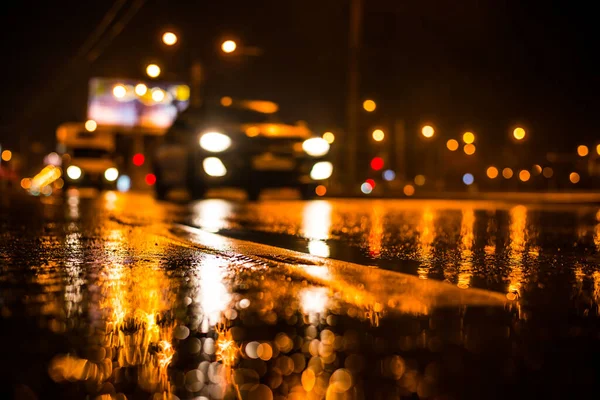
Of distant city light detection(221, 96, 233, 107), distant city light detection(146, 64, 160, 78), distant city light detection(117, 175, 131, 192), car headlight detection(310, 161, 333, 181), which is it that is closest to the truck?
distant city light detection(117, 175, 131, 192)

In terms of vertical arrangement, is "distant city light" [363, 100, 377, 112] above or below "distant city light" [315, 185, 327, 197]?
above

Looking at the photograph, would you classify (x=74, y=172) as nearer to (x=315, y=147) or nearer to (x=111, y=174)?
(x=111, y=174)

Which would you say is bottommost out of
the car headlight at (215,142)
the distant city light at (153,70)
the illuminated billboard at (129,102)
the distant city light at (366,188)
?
the distant city light at (366,188)

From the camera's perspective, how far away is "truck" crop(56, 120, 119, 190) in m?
34.1

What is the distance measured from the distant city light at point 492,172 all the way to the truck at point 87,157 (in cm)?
1609

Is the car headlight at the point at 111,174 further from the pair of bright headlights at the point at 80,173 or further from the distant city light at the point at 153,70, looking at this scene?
the distant city light at the point at 153,70

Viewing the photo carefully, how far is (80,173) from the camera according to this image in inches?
1340

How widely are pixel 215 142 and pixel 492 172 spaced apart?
21.4 m

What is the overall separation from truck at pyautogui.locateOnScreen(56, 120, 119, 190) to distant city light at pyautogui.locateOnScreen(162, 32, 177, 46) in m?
11.5

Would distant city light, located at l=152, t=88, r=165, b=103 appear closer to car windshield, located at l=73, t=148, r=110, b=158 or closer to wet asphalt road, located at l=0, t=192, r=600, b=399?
car windshield, located at l=73, t=148, r=110, b=158

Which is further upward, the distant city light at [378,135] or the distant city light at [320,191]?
the distant city light at [378,135]

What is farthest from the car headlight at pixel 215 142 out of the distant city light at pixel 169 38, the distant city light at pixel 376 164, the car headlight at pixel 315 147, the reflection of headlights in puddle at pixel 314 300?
the reflection of headlights in puddle at pixel 314 300

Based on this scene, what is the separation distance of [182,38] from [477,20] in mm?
9154

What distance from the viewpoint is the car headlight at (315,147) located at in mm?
17062
